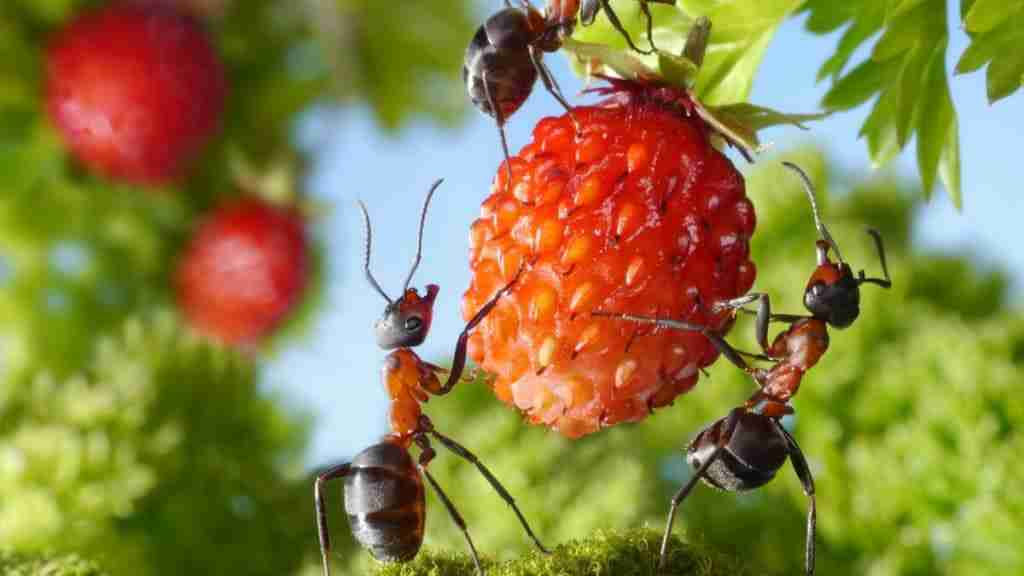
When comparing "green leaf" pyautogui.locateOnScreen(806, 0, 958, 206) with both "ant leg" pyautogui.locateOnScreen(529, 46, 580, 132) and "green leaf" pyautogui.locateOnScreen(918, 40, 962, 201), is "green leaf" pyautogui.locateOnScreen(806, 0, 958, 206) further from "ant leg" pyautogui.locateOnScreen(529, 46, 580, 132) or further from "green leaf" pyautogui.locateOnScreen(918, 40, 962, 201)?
"ant leg" pyautogui.locateOnScreen(529, 46, 580, 132)

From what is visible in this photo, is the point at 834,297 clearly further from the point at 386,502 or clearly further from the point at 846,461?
the point at 846,461

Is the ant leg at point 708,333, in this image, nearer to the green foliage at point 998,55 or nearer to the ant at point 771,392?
the ant at point 771,392

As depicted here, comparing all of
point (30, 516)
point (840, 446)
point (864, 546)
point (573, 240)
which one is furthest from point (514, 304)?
point (840, 446)

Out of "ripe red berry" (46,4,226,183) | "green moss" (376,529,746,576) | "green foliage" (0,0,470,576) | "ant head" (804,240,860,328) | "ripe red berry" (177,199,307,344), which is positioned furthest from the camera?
"ripe red berry" (177,199,307,344)

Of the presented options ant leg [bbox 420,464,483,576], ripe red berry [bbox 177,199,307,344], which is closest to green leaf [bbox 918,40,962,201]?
ant leg [bbox 420,464,483,576]

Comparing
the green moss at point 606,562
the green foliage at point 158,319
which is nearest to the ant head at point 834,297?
the green moss at point 606,562

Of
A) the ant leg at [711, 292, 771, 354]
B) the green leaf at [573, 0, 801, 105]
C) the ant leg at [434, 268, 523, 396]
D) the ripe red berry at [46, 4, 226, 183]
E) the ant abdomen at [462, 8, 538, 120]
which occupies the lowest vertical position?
the ant leg at [711, 292, 771, 354]

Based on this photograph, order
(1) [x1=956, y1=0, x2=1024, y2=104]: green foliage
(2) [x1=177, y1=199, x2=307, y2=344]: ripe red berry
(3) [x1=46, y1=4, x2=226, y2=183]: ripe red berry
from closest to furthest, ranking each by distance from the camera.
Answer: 1. (1) [x1=956, y1=0, x2=1024, y2=104]: green foliage
2. (3) [x1=46, y1=4, x2=226, y2=183]: ripe red berry
3. (2) [x1=177, y1=199, x2=307, y2=344]: ripe red berry

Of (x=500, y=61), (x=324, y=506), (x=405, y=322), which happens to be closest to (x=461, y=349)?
(x=405, y=322)
